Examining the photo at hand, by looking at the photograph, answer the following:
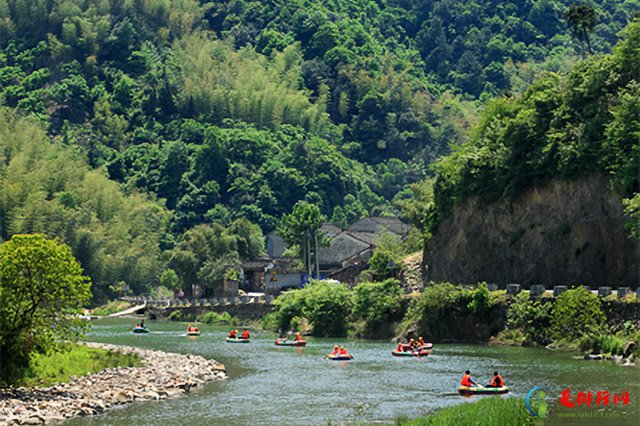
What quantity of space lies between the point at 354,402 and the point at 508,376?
1144 centimetres

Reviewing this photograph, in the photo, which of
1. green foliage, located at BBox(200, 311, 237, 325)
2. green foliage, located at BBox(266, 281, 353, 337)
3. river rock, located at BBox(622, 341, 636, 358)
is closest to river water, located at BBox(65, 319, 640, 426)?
river rock, located at BBox(622, 341, 636, 358)

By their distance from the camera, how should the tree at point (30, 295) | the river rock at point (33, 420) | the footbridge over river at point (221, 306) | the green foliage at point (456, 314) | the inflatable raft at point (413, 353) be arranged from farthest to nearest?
1. the footbridge over river at point (221, 306)
2. the green foliage at point (456, 314)
3. the inflatable raft at point (413, 353)
4. the tree at point (30, 295)
5. the river rock at point (33, 420)

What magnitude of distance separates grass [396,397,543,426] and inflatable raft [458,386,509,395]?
9695 mm

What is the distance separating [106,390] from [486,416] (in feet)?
76.0

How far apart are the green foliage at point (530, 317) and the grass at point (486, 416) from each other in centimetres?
3609

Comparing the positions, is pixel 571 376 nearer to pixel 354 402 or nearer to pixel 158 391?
pixel 354 402

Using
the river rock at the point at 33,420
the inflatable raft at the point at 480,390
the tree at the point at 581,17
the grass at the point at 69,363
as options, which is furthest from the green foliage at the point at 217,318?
the river rock at the point at 33,420

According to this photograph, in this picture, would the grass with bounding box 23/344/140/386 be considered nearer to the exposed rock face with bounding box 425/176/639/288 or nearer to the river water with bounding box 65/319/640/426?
the river water with bounding box 65/319/640/426

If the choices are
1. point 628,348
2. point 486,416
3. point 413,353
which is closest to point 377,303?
point 413,353

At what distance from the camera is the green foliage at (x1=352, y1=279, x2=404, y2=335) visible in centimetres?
10356

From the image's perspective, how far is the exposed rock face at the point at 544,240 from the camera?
92.9m

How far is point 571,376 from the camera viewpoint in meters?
66.7

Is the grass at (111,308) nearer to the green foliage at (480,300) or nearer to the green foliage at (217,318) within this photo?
the green foliage at (217,318)

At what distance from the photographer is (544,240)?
100375mm
